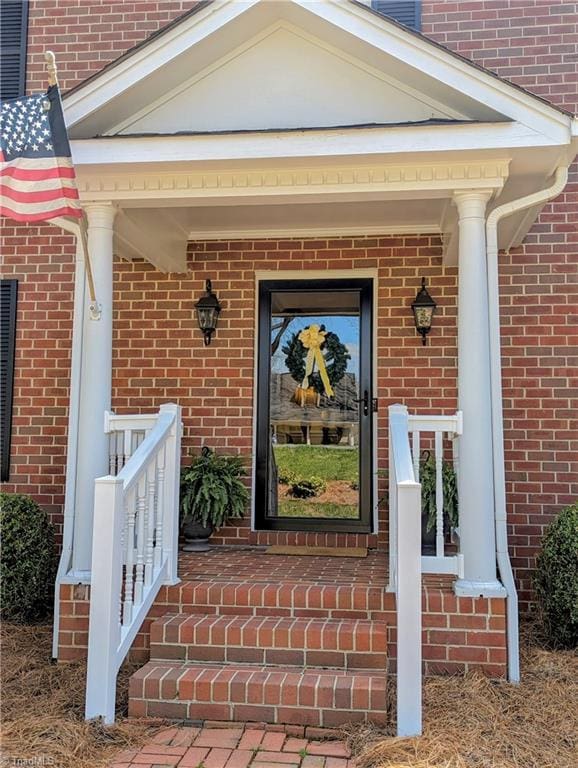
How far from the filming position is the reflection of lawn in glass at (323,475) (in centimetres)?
524

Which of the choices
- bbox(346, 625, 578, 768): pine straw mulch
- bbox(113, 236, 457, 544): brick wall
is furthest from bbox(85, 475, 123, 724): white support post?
bbox(113, 236, 457, 544): brick wall

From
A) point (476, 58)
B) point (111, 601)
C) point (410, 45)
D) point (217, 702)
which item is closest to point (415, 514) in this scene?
point (217, 702)

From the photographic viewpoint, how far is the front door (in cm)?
525

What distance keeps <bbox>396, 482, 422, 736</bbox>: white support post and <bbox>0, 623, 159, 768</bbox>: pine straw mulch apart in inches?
46.6

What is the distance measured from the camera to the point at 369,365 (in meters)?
5.29

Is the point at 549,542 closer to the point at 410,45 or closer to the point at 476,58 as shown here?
the point at 410,45

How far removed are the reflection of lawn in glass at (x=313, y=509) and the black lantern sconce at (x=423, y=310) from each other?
155cm

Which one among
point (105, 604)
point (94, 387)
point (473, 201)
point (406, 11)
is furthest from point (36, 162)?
Result: point (406, 11)

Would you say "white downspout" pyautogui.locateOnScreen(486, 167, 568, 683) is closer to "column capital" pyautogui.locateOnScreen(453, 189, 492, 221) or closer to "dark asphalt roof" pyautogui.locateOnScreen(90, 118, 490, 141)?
"column capital" pyautogui.locateOnScreen(453, 189, 492, 221)

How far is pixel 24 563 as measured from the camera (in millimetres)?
4371

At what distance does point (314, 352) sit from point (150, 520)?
225 cm

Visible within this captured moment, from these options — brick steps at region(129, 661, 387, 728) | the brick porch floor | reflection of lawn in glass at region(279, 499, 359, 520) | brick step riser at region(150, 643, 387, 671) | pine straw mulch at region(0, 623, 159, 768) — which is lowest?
pine straw mulch at region(0, 623, 159, 768)

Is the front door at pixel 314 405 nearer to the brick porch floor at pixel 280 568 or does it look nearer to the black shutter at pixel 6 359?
the brick porch floor at pixel 280 568

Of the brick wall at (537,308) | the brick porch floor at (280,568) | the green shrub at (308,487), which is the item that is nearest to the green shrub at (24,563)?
the brick porch floor at (280,568)
